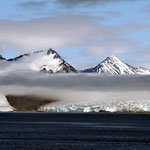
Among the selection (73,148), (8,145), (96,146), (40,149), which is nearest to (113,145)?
(96,146)

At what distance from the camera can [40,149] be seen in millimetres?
118938

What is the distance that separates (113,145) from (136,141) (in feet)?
53.8

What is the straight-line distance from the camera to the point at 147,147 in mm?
125000

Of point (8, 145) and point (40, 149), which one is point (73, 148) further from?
point (8, 145)

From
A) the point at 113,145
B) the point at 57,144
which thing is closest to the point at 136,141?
the point at 113,145

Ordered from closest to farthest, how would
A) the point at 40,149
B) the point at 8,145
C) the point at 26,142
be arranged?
the point at 40,149, the point at 8,145, the point at 26,142

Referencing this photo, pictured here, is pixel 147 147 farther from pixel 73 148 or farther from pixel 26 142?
pixel 26 142

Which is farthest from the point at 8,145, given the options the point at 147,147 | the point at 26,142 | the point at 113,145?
the point at 147,147

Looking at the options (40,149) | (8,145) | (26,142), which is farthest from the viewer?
(26,142)

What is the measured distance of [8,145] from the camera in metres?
128

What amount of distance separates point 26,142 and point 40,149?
20676 mm

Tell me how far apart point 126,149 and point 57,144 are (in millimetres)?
23718

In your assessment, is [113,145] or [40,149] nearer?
[40,149]

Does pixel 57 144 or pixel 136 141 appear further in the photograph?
pixel 136 141
